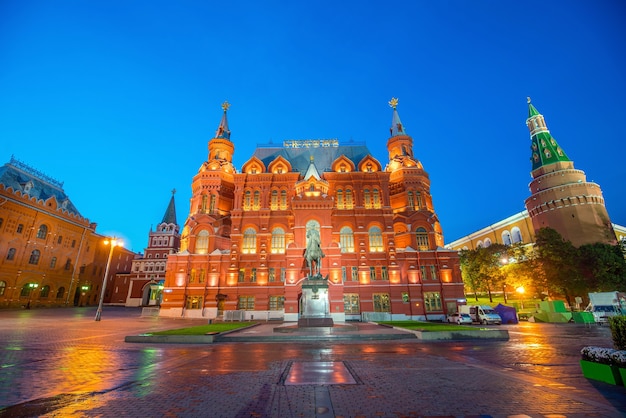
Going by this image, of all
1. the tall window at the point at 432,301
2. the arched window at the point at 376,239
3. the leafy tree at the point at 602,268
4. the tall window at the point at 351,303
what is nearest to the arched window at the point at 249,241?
the tall window at the point at 351,303

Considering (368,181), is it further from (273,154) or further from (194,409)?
(194,409)

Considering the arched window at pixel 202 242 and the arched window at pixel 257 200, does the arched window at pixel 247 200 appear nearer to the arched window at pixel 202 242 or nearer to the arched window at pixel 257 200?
the arched window at pixel 257 200

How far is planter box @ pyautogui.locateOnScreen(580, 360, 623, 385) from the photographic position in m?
7.04

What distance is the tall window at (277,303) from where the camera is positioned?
3828 cm

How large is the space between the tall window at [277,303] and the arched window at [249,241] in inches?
276

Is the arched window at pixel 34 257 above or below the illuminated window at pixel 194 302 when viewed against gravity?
above

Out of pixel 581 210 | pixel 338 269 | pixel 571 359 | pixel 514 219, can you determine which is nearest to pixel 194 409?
pixel 571 359

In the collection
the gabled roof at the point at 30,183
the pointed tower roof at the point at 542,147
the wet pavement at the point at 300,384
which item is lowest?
the wet pavement at the point at 300,384

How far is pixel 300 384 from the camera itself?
7297mm

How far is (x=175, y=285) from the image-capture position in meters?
40.3

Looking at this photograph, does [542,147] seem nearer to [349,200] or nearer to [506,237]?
[506,237]

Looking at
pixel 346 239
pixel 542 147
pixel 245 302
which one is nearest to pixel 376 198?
pixel 346 239

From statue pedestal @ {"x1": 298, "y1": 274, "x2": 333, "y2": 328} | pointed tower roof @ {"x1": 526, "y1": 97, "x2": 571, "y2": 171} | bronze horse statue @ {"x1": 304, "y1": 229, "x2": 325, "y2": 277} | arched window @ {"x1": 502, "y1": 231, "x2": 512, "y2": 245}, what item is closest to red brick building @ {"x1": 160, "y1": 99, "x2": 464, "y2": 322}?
bronze horse statue @ {"x1": 304, "y1": 229, "x2": 325, "y2": 277}

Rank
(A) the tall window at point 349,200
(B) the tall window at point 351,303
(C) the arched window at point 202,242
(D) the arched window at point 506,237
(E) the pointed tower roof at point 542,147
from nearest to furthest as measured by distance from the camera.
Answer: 1. (B) the tall window at point 351,303
2. (C) the arched window at point 202,242
3. (A) the tall window at point 349,200
4. (E) the pointed tower roof at point 542,147
5. (D) the arched window at point 506,237
